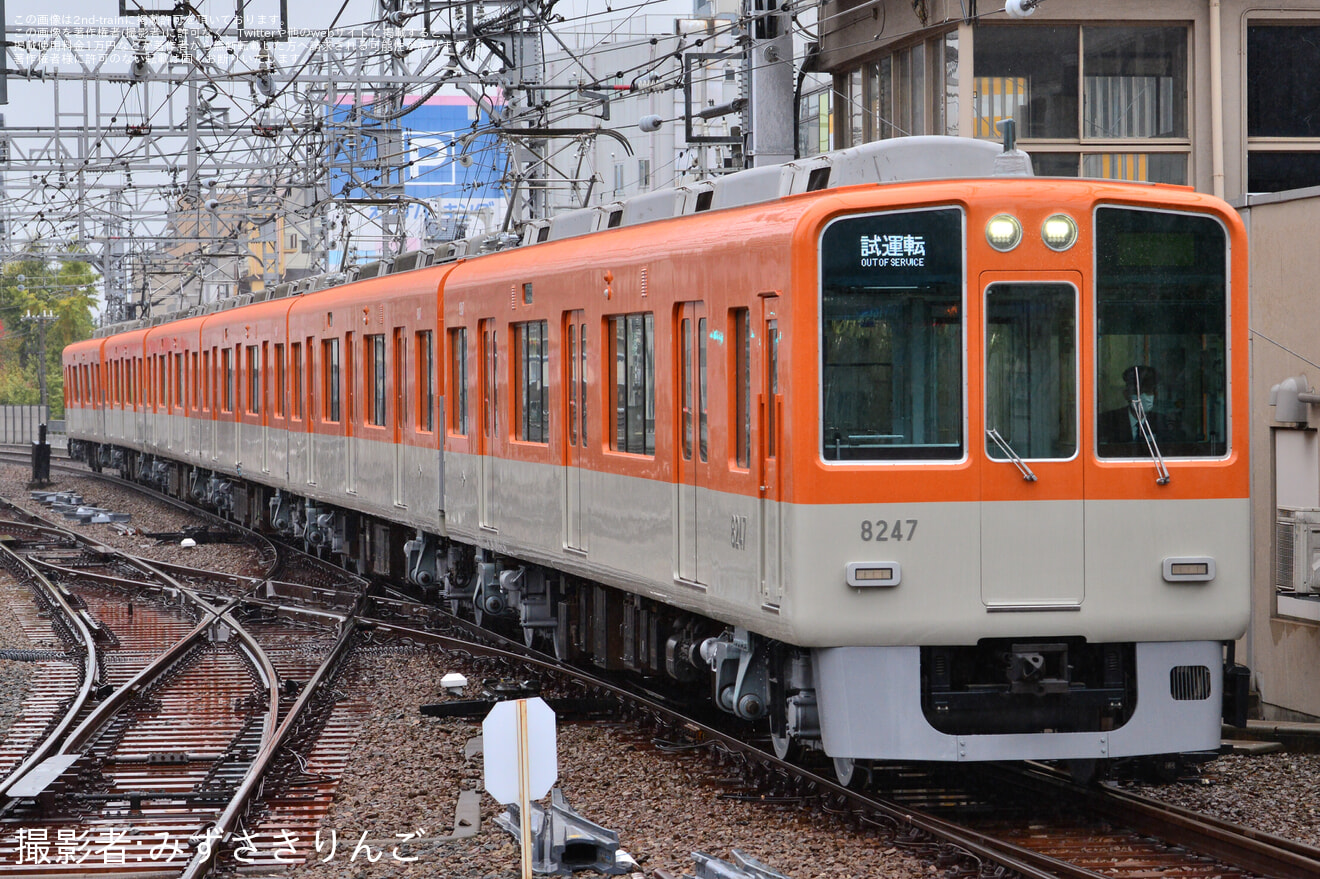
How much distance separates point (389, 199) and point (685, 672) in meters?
12.3

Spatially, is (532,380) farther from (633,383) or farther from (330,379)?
(330,379)

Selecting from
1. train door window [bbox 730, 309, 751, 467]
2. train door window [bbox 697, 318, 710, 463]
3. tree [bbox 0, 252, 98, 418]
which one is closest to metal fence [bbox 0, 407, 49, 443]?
tree [bbox 0, 252, 98, 418]

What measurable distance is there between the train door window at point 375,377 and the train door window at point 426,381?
1201 mm

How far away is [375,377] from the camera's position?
15992 millimetres

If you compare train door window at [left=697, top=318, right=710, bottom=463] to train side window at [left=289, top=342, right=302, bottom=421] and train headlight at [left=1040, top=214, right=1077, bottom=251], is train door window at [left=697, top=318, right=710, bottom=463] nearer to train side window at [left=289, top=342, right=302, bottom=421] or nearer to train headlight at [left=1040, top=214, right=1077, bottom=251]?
train headlight at [left=1040, top=214, right=1077, bottom=251]

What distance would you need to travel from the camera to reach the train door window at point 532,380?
11.4 metres

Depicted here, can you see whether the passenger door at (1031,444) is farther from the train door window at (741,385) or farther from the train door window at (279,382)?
the train door window at (279,382)

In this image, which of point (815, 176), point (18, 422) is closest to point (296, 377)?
point (815, 176)

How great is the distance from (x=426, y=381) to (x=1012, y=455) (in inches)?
297

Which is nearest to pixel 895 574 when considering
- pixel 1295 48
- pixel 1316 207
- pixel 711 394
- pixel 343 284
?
pixel 711 394

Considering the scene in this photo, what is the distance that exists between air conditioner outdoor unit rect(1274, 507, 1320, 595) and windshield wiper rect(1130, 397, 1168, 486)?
10.1ft

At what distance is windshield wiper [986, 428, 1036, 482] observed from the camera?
753 centimetres

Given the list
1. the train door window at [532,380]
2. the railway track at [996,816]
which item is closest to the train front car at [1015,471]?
the railway track at [996,816]

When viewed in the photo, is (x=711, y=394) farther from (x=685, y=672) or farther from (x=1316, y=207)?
(x=1316, y=207)
